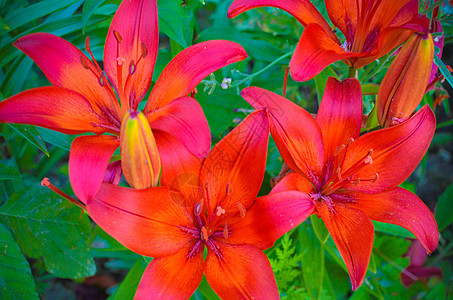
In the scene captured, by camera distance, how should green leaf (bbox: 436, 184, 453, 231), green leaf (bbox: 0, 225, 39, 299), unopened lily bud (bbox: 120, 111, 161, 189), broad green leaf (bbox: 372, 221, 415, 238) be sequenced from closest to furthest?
unopened lily bud (bbox: 120, 111, 161, 189) < green leaf (bbox: 0, 225, 39, 299) < broad green leaf (bbox: 372, 221, 415, 238) < green leaf (bbox: 436, 184, 453, 231)

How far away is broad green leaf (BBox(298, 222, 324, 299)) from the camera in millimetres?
992

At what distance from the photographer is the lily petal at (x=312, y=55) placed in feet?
2.14

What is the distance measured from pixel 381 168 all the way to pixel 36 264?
1161mm

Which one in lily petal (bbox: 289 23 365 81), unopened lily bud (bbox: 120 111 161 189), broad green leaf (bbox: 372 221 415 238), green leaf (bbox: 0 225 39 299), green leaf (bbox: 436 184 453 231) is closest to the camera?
unopened lily bud (bbox: 120 111 161 189)

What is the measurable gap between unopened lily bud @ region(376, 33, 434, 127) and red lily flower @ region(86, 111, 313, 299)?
0.24 metres

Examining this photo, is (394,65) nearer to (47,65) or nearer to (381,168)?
(381,168)

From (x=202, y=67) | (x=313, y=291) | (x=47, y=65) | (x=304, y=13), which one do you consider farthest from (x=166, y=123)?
(x=313, y=291)

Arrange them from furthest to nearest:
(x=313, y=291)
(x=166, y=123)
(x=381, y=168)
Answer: (x=313, y=291)
(x=381, y=168)
(x=166, y=123)

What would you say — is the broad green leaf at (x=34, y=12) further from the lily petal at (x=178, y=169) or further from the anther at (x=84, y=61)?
the lily petal at (x=178, y=169)

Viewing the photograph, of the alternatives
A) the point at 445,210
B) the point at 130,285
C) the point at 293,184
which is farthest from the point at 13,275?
the point at 445,210

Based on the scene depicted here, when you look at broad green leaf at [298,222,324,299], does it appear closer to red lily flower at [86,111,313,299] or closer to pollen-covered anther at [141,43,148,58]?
red lily flower at [86,111,313,299]

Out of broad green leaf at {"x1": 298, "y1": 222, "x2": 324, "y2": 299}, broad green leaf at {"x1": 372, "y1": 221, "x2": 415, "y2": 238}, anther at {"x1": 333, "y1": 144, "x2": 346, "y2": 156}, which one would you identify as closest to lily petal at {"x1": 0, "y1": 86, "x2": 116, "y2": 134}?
anther at {"x1": 333, "y1": 144, "x2": 346, "y2": 156}

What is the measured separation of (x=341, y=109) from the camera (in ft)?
2.46

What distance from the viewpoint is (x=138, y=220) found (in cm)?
65
